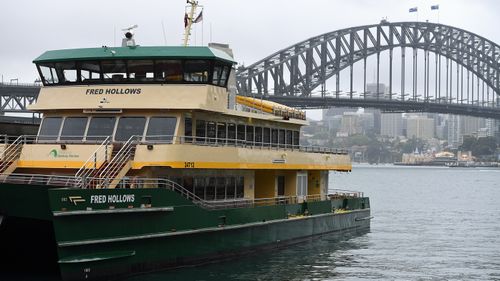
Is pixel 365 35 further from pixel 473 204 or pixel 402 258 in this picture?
pixel 402 258

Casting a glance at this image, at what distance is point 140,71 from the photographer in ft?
78.9

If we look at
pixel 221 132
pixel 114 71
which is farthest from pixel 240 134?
pixel 114 71

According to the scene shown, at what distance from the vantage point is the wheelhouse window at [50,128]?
24.5 meters

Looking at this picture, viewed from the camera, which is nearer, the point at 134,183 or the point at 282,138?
the point at 134,183

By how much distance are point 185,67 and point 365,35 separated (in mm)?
133460

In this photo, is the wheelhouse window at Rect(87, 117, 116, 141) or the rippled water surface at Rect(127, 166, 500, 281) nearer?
the wheelhouse window at Rect(87, 117, 116, 141)

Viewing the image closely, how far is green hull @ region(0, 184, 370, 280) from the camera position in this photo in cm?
1961

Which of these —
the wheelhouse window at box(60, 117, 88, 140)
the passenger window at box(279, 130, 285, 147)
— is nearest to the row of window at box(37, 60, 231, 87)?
the wheelhouse window at box(60, 117, 88, 140)

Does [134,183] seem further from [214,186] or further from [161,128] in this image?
[214,186]

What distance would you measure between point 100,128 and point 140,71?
2075 mm

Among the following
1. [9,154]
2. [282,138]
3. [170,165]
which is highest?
[282,138]

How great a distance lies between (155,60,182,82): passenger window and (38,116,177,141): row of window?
1.25 m

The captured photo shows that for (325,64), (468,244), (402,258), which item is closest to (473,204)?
(468,244)

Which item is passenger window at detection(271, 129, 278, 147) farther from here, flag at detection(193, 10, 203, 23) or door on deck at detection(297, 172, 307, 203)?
flag at detection(193, 10, 203, 23)
